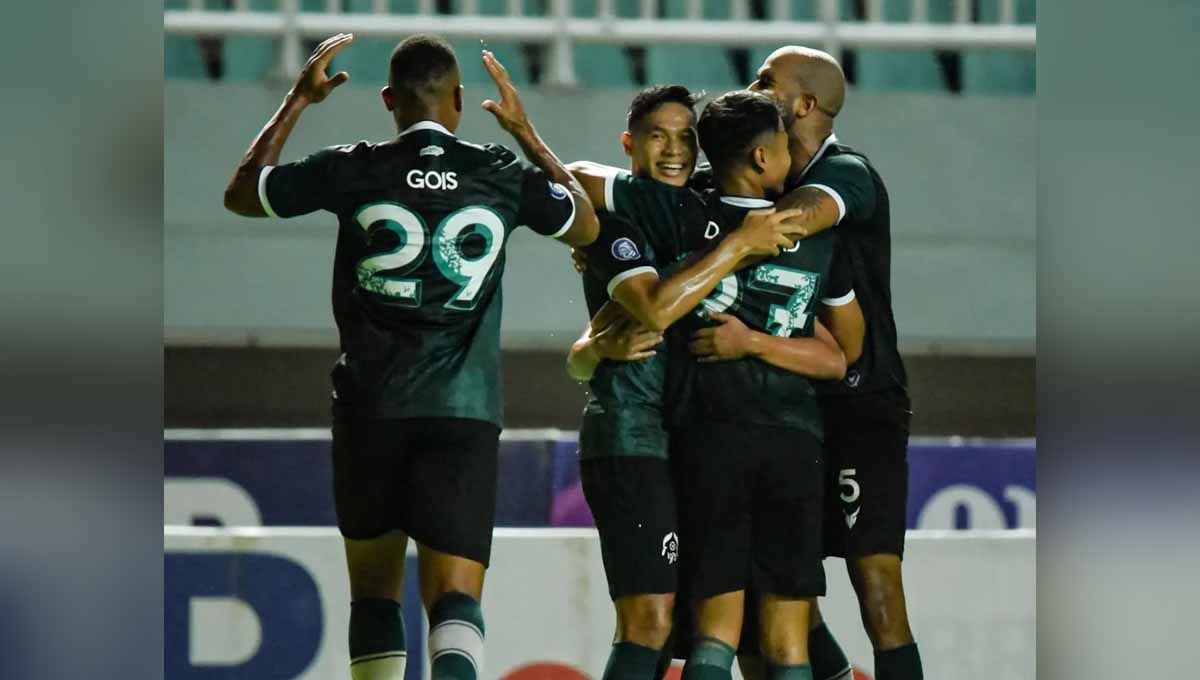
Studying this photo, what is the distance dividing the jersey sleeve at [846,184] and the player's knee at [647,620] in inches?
44.9

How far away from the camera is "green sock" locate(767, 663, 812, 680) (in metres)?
4.37

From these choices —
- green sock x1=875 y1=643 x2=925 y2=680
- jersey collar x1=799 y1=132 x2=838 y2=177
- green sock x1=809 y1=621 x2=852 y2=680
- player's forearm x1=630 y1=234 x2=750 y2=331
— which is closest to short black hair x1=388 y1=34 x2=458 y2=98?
player's forearm x1=630 y1=234 x2=750 y2=331

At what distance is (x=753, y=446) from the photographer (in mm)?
4414

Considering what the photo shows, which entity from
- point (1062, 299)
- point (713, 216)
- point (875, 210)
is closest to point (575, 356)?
point (713, 216)

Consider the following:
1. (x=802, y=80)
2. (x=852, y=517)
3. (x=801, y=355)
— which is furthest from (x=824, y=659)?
(x=802, y=80)

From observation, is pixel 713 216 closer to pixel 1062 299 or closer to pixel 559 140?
pixel 1062 299

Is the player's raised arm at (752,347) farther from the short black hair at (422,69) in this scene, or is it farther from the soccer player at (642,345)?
the short black hair at (422,69)

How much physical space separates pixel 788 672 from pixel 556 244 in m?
4.03

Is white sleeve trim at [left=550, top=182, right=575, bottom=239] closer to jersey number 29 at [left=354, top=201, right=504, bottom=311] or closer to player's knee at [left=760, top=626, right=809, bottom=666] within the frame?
jersey number 29 at [left=354, top=201, right=504, bottom=311]

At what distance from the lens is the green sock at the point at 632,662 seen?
434cm

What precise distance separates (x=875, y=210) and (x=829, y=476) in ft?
2.49

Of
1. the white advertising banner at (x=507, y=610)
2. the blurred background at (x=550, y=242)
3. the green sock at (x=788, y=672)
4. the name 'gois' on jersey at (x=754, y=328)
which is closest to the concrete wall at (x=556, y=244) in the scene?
the blurred background at (x=550, y=242)

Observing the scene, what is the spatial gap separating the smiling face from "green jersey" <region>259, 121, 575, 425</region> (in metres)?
0.35

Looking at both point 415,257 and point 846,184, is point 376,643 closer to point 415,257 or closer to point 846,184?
point 415,257
